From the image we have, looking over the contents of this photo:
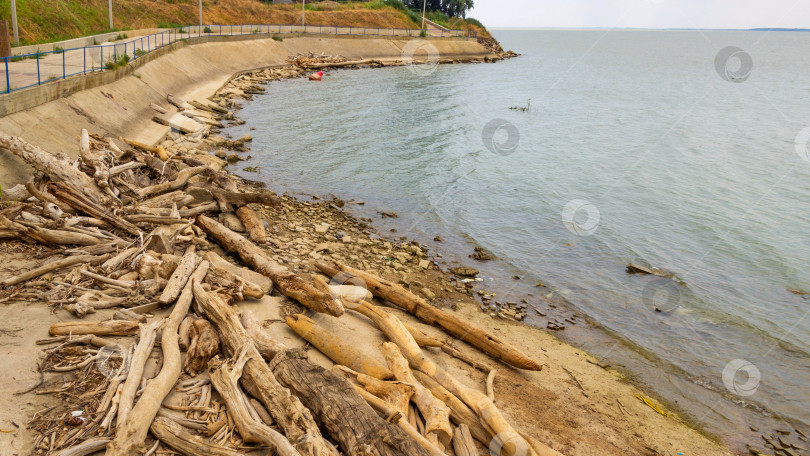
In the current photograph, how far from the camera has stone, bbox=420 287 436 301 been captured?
14884 millimetres

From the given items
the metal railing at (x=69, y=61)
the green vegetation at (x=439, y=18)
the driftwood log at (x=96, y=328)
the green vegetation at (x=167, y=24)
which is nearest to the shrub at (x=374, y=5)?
the green vegetation at (x=439, y=18)

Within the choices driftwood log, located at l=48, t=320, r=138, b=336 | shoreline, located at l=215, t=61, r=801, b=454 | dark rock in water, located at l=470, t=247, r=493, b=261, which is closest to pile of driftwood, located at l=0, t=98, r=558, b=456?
driftwood log, located at l=48, t=320, r=138, b=336

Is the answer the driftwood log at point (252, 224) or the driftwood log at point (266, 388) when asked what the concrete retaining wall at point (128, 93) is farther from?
the driftwood log at point (266, 388)

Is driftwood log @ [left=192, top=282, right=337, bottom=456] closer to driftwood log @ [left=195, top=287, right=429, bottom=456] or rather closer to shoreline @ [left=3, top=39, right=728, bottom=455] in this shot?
driftwood log @ [left=195, top=287, right=429, bottom=456]

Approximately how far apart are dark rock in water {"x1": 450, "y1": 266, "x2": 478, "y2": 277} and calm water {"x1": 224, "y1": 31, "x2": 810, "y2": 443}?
0.61 meters

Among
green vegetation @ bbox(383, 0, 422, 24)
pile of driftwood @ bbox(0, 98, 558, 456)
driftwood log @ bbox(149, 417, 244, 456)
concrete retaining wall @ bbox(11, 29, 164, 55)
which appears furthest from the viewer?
green vegetation @ bbox(383, 0, 422, 24)

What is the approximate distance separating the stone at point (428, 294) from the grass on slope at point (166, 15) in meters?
29.4

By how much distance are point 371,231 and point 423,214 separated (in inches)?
131

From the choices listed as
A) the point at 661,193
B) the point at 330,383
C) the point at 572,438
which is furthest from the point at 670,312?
the point at 661,193

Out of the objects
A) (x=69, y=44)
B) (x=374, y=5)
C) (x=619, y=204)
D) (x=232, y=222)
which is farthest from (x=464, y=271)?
(x=374, y=5)

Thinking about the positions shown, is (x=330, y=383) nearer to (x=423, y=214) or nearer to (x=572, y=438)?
(x=572, y=438)

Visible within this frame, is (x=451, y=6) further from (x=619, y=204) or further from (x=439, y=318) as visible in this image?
(x=439, y=318)

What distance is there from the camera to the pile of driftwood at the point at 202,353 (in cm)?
706

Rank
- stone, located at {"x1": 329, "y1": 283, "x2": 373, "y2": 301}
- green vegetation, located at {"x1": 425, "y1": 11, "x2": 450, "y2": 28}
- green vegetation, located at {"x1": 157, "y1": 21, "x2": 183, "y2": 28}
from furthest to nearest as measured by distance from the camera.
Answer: green vegetation, located at {"x1": 425, "y1": 11, "x2": 450, "y2": 28} < green vegetation, located at {"x1": 157, "y1": 21, "x2": 183, "y2": 28} < stone, located at {"x1": 329, "y1": 283, "x2": 373, "y2": 301}
